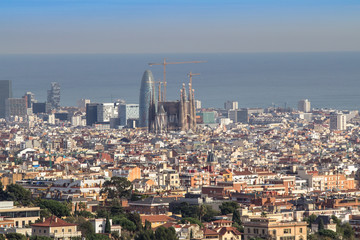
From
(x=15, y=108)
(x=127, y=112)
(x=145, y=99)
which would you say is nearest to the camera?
(x=145, y=99)

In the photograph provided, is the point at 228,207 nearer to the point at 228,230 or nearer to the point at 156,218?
the point at 156,218

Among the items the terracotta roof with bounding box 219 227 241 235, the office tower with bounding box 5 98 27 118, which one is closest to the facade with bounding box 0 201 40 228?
the terracotta roof with bounding box 219 227 241 235

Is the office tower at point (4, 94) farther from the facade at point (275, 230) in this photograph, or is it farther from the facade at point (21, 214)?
the facade at point (275, 230)

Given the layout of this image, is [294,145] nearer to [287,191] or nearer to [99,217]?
[287,191]

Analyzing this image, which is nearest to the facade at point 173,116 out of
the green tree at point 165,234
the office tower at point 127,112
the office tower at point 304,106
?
the office tower at point 127,112

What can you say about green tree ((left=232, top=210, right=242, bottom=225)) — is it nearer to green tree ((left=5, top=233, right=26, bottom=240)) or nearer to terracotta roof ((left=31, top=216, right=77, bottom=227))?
terracotta roof ((left=31, top=216, right=77, bottom=227))

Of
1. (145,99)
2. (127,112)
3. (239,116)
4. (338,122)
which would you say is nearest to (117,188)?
(338,122)

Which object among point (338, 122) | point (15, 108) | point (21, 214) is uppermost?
point (15, 108)
